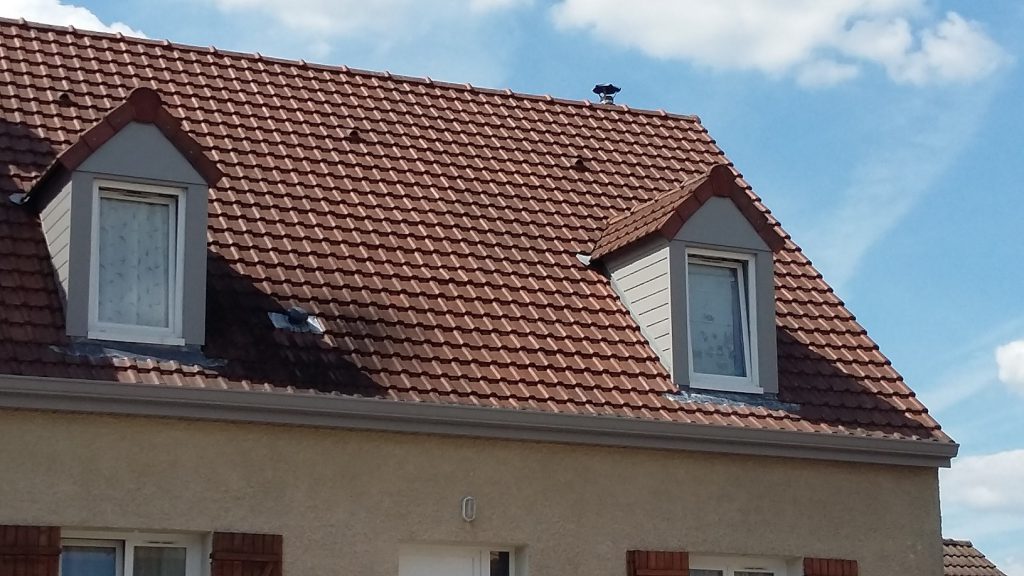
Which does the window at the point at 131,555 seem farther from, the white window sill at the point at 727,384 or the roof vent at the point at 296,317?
the white window sill at the point at 727,384

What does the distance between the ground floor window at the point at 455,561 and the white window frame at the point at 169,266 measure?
240 cm

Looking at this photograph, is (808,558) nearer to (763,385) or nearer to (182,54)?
(763,385)

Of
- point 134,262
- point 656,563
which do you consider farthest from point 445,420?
point 134,262

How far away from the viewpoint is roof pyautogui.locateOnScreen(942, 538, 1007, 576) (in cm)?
2520

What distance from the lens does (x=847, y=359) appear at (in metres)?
16.6

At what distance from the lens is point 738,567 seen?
49.9 ft

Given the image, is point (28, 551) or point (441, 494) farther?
point (441, 494)

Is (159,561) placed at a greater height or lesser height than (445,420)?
lesser

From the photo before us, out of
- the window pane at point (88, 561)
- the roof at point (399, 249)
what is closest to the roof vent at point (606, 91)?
the roof at point (399, 249)

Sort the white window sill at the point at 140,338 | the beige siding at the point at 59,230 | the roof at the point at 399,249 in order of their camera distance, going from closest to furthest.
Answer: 1. the white window sill at the point at 140,338
2. the beige siding at the point at 59,230
3. the roof at the point at 399,249

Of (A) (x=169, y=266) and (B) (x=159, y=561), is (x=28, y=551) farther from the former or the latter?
(A) (x=169, y=266)

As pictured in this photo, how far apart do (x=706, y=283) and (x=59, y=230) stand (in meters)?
5.69

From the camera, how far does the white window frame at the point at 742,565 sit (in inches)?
591

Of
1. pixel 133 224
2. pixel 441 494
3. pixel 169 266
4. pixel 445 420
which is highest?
pixel 133 224
